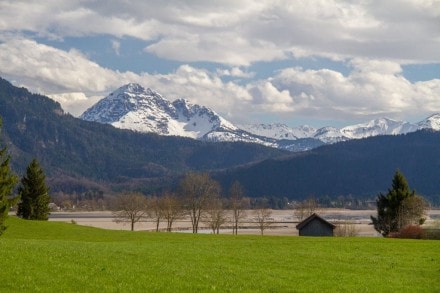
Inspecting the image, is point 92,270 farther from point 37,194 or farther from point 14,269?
point 37,194

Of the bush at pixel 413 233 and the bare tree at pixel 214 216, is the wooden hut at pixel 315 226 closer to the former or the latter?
the bush at pixel 413 233

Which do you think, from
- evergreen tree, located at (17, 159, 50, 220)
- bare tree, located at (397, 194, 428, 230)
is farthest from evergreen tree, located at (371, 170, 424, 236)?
evergreen tree, located at (17, 159, 50, 220)

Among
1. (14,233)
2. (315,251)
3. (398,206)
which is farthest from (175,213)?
(315,251)

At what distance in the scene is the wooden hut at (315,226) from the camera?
320 ft

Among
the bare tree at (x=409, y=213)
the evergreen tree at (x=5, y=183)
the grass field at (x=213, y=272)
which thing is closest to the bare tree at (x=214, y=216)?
the bare tree at (x=409, y=213)

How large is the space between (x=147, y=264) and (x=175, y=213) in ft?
319

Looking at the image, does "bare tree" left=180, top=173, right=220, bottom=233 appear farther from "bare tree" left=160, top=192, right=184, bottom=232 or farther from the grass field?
the grass field

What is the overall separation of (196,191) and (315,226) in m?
29.2

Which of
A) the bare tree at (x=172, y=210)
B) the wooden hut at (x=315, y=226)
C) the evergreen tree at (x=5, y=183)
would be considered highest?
the evergreen tree at (x=5, y=183)

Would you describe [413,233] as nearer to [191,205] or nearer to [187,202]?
[191,205]

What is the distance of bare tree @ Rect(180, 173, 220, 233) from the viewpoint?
117 m

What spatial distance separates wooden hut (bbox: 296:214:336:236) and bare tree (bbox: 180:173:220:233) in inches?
959

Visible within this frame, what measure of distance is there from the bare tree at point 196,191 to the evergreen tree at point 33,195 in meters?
35.4

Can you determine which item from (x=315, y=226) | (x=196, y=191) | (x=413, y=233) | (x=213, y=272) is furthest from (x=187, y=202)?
(x=213, y=272)
